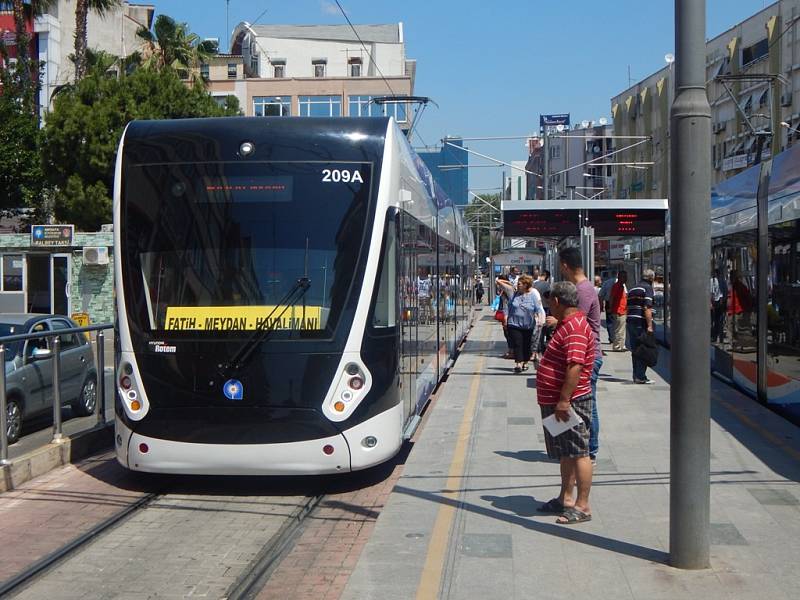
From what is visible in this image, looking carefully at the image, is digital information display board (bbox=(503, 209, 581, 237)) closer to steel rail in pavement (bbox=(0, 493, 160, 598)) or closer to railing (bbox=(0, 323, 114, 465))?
railing (bbox=(0, 323, 114, 465))

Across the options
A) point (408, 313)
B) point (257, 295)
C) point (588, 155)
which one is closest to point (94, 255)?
point (408, 313)

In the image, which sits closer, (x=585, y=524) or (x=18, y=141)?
(x=585, y=524)

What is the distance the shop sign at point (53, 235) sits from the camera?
29.2 m

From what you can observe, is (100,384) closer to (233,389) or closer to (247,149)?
(233,389)

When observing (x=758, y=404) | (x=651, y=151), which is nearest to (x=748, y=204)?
(x=758, y=404)

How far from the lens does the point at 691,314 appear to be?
18.6ft

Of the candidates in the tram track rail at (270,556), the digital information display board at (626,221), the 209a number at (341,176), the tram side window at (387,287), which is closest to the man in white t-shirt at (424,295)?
the tram side window at (387,287)

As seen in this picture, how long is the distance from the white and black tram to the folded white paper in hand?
1848 millimetres

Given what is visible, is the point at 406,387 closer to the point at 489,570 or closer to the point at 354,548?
the point at 354,548

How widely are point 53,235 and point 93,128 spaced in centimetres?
700

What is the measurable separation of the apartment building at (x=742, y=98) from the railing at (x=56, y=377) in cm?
2811

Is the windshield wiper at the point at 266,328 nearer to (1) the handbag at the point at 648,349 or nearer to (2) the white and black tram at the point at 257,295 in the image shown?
(2) the white and black tram at the point at 257,295

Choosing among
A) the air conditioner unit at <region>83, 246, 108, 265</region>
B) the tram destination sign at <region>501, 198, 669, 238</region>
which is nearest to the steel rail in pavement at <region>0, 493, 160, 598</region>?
the tram destination sign at <region>501, 198, 669, 238</region>

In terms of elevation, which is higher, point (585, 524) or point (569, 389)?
point (569, 389)
